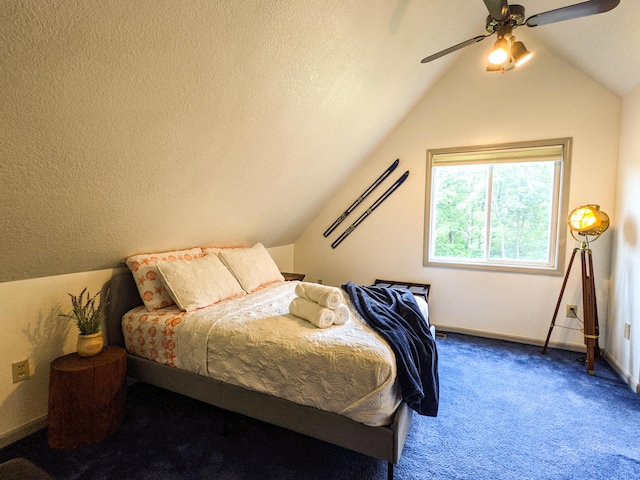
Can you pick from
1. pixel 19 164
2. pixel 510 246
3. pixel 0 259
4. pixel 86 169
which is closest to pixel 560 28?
pixel 510 246

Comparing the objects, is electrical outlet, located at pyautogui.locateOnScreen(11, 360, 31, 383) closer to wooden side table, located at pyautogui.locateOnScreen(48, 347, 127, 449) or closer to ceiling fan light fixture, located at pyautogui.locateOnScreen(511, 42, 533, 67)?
wooden side table, located at pyautogui.locateOnScreen(48, 347, 127, 449)

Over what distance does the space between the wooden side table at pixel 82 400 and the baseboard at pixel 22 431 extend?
0.26m

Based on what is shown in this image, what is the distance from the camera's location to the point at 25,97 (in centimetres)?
108

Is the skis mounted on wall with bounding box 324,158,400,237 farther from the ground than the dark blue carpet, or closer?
farther from the ground

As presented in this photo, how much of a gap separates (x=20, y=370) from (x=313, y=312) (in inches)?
67.3

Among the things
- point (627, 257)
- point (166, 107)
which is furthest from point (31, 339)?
point (627, 257)

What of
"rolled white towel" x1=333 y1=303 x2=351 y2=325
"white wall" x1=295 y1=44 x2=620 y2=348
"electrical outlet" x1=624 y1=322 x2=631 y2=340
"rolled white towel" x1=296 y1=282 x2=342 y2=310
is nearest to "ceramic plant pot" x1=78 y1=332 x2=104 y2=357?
"rolled white towel" x1=296 y1=282 x2=342 y2=310

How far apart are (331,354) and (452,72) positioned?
326cm

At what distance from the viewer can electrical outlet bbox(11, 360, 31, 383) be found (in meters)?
1.73

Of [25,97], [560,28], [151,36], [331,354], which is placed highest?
[560,28]

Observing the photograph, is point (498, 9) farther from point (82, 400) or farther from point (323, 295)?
point (82, 400)

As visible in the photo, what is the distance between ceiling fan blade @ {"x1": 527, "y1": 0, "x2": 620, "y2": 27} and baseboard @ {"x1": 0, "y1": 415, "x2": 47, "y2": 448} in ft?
11.8

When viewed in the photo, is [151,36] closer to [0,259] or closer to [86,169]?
[86,169]

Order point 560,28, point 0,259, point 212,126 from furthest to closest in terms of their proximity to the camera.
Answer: point 560,28, point 212,126, point 0,259
